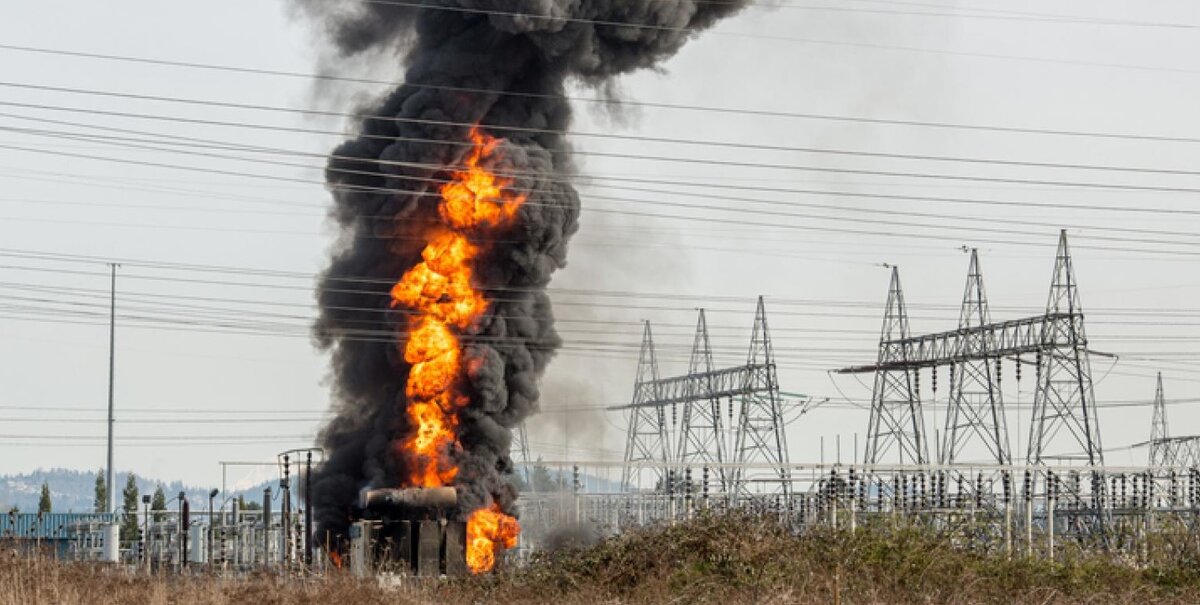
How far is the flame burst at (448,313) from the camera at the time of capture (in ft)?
162

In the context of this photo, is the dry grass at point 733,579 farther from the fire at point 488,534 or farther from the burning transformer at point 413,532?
the fire at point 488,534

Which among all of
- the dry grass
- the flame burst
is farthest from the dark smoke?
the dry grass

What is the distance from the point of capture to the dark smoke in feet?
167

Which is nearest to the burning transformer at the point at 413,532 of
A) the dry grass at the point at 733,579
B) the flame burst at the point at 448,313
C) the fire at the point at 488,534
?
the fire at the point at 488,534

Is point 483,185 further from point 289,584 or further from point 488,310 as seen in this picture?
point 289,584

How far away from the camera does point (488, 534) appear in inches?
1946

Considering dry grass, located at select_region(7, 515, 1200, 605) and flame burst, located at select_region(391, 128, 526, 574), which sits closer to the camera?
dry grass, located at select_region(7, 515, 1200, 605)

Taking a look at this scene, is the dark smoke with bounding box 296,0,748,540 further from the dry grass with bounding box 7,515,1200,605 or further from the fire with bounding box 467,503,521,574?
the dry grass with bounding box 7,515,1200,605

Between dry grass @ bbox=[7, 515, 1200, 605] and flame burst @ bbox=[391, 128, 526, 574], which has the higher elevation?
flame burst @ bbox=[391, 128, 526, 574]

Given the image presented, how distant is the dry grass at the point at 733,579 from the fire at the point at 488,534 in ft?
41.0

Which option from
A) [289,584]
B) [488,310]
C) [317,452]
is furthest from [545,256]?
[289,584]

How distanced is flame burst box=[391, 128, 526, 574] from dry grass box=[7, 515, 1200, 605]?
45.8 ft

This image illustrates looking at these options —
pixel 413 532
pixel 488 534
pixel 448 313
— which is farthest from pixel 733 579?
pixel 448 313

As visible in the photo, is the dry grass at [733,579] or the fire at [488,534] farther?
the fire at [488,534]
